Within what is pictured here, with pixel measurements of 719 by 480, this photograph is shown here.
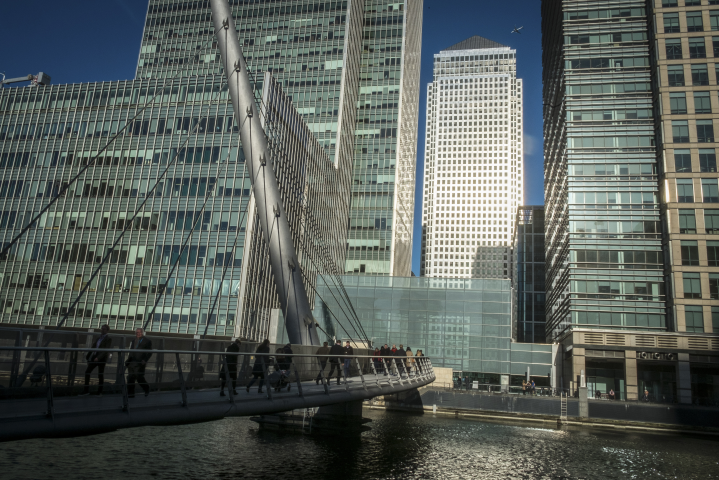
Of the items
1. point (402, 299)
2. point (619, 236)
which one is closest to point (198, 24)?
point (402, 299)

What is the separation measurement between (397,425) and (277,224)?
13.9 meters

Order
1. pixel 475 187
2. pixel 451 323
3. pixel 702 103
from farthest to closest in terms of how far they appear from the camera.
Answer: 1. pixel 475 187
2. pixel 451 323
3. pixel 702 103

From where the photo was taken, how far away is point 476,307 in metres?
56.3

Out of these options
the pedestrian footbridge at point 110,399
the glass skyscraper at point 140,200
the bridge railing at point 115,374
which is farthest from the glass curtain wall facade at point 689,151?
the pedestrian footbridge at point 110,399

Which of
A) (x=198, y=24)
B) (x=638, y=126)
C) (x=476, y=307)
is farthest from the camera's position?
(x=198, y=24)

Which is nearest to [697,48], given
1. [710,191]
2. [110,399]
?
[710,191]

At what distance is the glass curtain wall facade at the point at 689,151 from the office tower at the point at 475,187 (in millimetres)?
124304

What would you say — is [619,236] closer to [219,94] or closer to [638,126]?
[638,126]

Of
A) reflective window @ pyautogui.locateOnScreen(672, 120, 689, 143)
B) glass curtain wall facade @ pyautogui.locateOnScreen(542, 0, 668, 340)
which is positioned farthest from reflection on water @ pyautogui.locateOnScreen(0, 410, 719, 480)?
reflective window @ pyautogui.locateOnScreen(672, 120, 689, 143)

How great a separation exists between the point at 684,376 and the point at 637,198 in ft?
58.8

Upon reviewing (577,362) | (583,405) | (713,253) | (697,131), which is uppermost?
(697,131)

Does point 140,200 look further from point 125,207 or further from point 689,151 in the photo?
point 689,151

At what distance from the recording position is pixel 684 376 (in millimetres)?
50375

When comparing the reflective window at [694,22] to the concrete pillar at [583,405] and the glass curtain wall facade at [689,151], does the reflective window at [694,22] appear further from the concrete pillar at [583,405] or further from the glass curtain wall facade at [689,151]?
the concrete pillar at [583,405]
